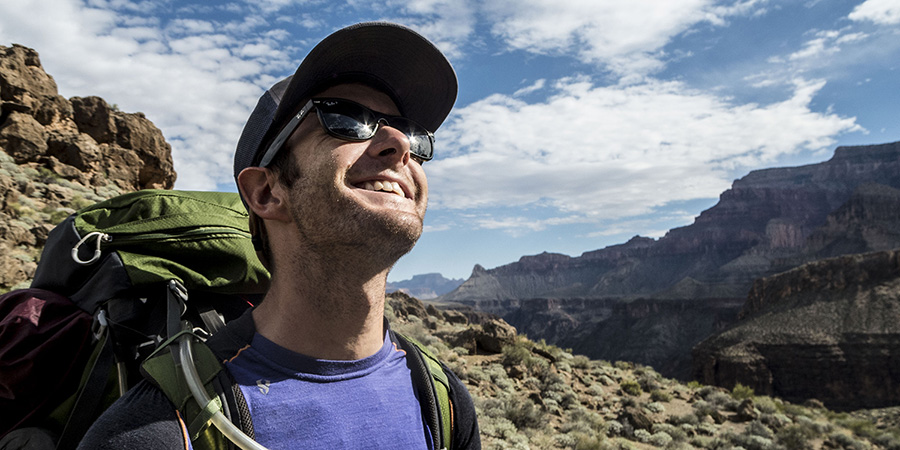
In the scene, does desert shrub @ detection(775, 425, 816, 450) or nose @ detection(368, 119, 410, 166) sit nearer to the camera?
nose @ detection(368, 119, 410, 166)

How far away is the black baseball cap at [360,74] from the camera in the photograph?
1456 millimetres

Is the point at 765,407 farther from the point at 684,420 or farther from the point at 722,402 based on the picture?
the point at 684,420

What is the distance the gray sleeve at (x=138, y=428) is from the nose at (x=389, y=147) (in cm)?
81

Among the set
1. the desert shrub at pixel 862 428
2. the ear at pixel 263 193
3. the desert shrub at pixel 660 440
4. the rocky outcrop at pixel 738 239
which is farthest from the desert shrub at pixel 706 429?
the rocky outcrop at pixel 738 239

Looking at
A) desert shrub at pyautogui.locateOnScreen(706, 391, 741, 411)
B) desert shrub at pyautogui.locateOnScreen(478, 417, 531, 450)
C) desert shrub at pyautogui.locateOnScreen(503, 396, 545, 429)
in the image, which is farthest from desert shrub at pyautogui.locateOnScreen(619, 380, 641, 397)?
desert shrub at pyautogui.locateOnScreen(478, 417, 531, 450)

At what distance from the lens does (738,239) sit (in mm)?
144375

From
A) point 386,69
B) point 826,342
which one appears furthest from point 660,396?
point 826,342

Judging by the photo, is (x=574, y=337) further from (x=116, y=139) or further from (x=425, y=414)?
(x=425, y=414)

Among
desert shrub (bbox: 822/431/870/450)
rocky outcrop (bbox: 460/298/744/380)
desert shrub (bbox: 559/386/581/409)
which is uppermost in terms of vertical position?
desert shrub (bbox: 559/386/581/409)

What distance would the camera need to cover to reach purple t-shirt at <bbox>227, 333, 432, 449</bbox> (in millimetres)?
1157

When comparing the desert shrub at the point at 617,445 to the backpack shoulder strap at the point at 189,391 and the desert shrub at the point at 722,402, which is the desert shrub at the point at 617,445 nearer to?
the desert shrub at the point at 722,402

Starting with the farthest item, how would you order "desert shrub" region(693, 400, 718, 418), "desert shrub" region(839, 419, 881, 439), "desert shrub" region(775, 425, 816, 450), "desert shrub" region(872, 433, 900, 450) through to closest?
"desert shrub" region(839, 419, 881, 439), "desert shrub" region(872, 433, 900, 450), "desert shrub" region(693, 400, 718, 418), "desert shrub" region(775, 425, 816, 450)

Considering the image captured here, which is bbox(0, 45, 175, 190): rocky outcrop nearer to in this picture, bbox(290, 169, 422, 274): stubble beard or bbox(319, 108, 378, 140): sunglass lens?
bbox(319, 108, 378, 140): sunglass lens

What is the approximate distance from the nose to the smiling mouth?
9 cm
